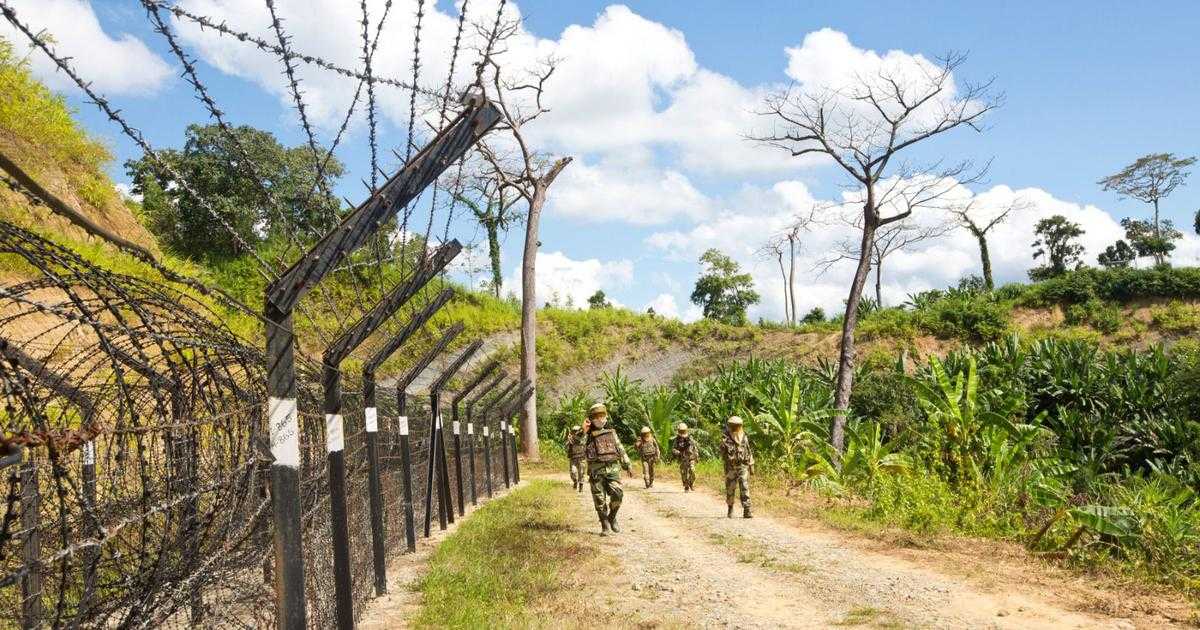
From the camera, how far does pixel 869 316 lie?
42.4 m

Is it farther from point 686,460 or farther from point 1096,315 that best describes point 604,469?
point 1096,315

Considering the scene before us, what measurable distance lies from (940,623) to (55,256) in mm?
6216

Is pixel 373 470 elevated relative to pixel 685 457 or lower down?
elevated

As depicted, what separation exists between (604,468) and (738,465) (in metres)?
2.63

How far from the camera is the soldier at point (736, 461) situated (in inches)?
540

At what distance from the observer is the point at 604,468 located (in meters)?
12.0

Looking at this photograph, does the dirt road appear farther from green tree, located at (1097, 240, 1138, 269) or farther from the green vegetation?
green tree, located at (1097, 240, 1138, 269)

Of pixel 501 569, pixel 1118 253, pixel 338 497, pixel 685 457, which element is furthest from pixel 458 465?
pixel 1118 253

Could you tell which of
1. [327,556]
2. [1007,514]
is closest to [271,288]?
[327,556]

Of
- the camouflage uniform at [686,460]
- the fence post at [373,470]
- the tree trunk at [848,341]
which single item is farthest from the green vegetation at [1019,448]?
the fence post at [373,470]

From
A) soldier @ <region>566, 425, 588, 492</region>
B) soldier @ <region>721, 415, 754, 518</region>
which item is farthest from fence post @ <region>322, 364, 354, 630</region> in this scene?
soldier @ <region>566, 425, 588, 492</region>

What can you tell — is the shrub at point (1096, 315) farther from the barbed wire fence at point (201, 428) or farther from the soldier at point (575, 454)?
the barbed wire fence at point (201, 428)

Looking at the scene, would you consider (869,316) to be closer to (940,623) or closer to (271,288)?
(940,623)

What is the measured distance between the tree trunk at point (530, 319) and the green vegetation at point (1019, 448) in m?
3.54
